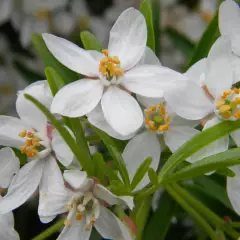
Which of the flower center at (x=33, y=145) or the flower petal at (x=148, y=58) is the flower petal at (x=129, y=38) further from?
the flower center at (x=33, y=145)

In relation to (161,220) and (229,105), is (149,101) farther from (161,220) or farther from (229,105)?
(161,220)

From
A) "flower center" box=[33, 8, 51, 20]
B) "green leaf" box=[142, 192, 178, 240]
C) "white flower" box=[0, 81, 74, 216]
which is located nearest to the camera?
"white flower" box=[0, 81, 74, 216]

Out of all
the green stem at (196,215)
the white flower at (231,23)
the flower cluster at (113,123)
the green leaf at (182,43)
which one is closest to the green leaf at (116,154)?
the flower cluster at (113,123)

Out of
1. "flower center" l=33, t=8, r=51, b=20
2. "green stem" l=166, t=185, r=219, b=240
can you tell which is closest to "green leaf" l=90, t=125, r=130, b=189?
"green stem" l=166, t=185, r=219, b=240

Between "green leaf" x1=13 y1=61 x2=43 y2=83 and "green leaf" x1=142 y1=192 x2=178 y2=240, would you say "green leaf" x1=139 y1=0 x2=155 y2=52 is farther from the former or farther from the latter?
"green leaf" x1=13 y1=61 x2=43 y2=83

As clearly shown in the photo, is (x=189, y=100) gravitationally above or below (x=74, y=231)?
above

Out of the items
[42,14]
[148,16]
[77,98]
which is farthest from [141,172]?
[42,14]
